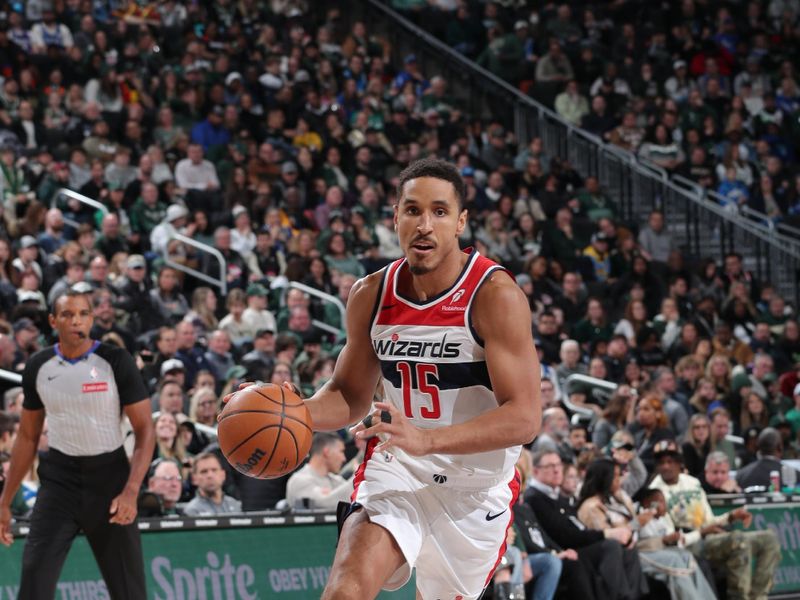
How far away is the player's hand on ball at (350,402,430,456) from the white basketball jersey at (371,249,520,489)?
2.09 ft

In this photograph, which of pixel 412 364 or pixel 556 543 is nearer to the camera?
pixel 412 364

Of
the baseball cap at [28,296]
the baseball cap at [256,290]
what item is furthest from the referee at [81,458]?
the baseball cap at [256,290]

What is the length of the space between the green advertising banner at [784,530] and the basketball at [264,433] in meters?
8.18

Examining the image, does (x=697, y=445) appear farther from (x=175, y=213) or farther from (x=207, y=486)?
(x=175, y=213)

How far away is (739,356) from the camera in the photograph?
17.4m

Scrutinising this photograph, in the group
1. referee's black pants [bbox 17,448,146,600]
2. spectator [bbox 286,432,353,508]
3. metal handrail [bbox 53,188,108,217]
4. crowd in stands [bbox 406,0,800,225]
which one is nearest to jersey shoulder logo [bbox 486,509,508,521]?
referee's black pants [bbox 17,448,146,600]

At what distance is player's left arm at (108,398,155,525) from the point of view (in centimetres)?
727

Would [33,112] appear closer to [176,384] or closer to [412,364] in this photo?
[176,384]

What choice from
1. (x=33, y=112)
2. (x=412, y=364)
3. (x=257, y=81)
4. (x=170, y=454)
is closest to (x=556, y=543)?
(x=170, y=454)

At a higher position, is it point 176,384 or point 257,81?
point 257,81

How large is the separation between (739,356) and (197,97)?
321 inches

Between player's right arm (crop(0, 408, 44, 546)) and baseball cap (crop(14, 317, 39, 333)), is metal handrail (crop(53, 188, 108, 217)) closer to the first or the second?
baseball cap (crop(14, 317, 39, 333))

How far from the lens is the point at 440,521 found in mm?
5219

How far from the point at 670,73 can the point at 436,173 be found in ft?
64.3
